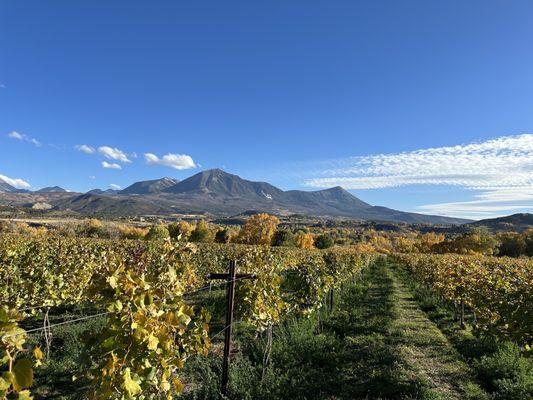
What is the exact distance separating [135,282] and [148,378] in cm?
99

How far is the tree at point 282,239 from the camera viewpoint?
8350cm

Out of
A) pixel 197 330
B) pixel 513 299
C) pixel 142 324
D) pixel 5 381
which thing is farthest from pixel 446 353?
pixel 5 381

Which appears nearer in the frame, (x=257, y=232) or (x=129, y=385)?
(x=129, y=385)

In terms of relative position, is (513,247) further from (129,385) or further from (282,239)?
(129,385)

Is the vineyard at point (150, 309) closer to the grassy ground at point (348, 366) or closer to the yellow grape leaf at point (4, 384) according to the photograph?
the yellow grape leaf at point (4, 384)

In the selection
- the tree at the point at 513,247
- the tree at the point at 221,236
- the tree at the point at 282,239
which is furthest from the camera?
the tree at the point at 221,236

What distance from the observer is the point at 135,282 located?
3539 mm

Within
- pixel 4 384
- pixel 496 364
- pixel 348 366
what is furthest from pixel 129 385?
pixel 496 364

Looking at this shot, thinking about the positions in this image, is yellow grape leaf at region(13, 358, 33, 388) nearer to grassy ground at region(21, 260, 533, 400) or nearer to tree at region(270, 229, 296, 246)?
grassy ground at region(21, 260, 533, 400)

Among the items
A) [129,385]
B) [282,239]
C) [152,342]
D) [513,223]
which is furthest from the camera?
[513,223]

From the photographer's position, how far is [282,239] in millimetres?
84062

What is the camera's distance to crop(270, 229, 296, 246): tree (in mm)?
83500

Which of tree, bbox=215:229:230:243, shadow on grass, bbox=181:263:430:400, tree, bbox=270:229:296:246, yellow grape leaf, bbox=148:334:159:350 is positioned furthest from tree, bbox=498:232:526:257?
yellow grape leaf, bbox=148:334:159:350

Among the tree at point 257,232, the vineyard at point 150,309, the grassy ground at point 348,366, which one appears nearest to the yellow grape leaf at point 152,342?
the vineyard at point 150,309
